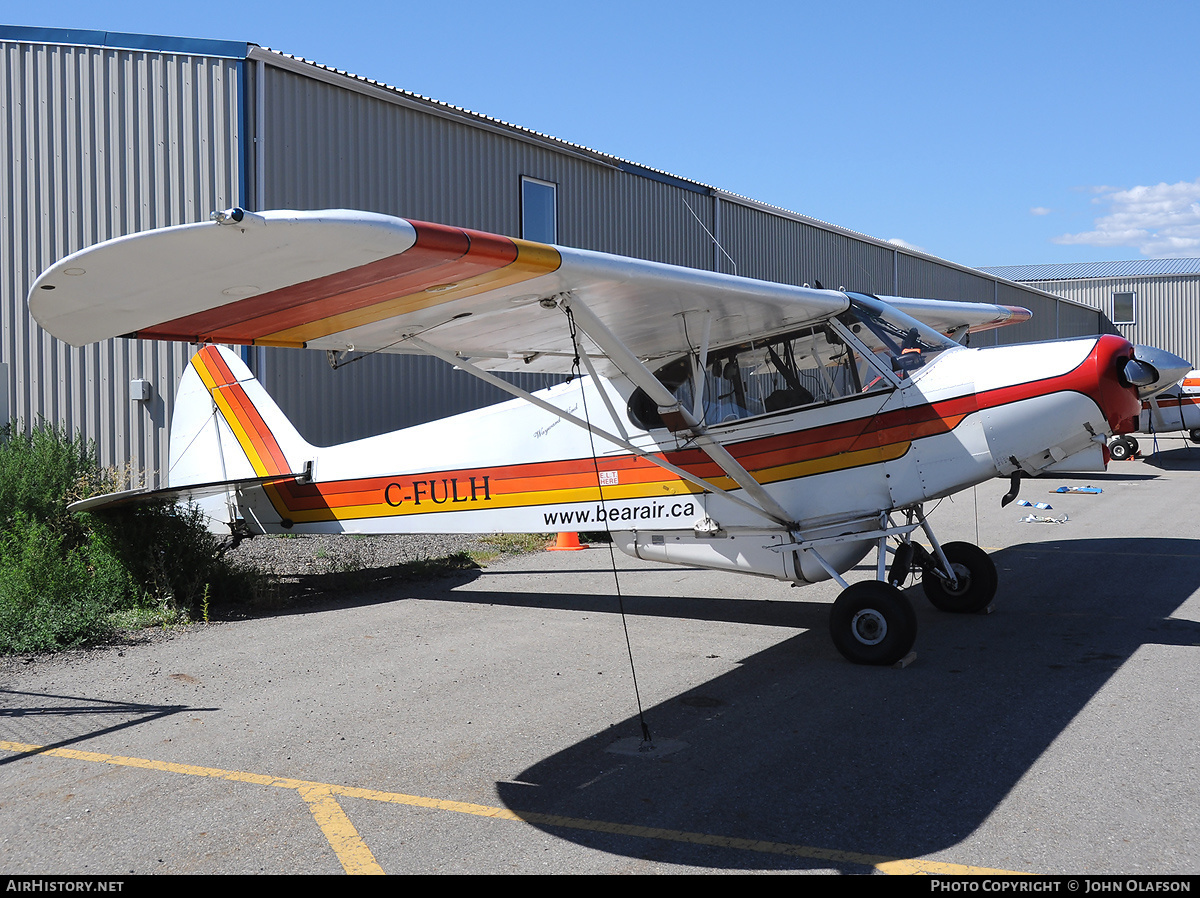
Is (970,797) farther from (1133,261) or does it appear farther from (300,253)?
(1133,261)

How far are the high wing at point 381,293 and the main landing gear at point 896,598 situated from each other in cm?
189

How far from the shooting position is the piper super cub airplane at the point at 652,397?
4.07 meters

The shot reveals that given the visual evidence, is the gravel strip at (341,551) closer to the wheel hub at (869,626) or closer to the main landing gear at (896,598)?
the main landing gear at (896,598)

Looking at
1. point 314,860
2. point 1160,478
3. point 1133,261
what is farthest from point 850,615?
point 1133,261

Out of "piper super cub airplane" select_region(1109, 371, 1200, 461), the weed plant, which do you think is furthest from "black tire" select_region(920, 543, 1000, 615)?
"piper super cub airplane" select_region(1109, 371, 1200, 461)

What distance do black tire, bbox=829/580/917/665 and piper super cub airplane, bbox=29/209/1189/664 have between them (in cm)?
1

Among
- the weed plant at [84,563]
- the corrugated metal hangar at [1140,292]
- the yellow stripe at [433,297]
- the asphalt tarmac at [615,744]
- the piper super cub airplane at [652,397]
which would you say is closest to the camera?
the asphalt tarmac at [615,744]

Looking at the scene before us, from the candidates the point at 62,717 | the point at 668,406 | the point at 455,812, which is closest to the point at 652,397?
the point at 668,406

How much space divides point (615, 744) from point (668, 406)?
2.33 meters

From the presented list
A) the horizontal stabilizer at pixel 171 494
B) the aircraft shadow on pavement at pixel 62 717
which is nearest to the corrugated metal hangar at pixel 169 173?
the horizontal stabilizer at pixel 171 494

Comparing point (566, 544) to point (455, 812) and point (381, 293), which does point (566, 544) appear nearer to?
point (381, 293)

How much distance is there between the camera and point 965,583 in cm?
739

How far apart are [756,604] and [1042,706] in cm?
329

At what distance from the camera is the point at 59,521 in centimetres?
922
